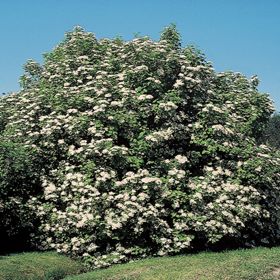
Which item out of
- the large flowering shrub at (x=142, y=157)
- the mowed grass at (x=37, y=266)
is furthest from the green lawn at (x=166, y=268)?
the large flowering shrub at (x=142, y=157)

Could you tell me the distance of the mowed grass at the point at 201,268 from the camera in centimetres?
1723

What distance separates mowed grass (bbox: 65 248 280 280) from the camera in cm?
1723

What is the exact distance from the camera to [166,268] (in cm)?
1809

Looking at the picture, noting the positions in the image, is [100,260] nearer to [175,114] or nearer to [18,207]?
[18,207]

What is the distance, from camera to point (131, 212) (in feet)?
64.7

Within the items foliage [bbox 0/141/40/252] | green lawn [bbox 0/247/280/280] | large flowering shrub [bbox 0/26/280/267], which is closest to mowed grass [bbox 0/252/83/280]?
green lawn [bbox 0/247/280/280]

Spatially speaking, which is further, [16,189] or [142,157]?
[16,189]

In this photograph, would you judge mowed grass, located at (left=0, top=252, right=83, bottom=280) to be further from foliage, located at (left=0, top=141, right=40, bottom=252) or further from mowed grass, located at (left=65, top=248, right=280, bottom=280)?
foliage, located at (left=0, top=141, right=40, bottom=252)

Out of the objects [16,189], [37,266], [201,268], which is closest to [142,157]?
[16,189]

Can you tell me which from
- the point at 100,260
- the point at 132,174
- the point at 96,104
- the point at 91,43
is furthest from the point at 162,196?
the point at 91,43

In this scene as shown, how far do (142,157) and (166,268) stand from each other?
16.6 feet

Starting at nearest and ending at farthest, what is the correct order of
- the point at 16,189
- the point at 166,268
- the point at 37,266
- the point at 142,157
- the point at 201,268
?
the point at 201,268 < the point at 166,268 < the point at 37,266 < the point at 142,157 < the point at 16,189

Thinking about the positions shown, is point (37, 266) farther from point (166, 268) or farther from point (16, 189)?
point (166, 268)

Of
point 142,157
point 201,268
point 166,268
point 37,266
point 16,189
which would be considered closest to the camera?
point 201,268
